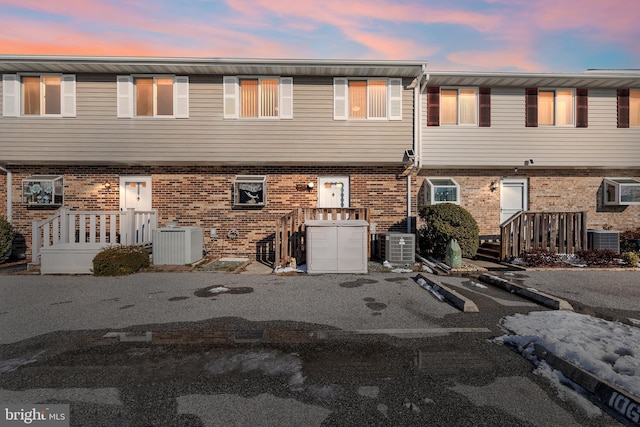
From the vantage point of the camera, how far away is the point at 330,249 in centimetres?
824

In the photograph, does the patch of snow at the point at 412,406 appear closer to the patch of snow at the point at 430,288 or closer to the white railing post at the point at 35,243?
the patch of snow at the point at 430,288

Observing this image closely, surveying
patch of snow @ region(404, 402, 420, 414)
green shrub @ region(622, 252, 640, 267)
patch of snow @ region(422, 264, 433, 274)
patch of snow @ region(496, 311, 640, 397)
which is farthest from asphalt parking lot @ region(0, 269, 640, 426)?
green shrub @ region(622, 252, 640, 267)

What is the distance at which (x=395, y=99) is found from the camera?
1053 cm

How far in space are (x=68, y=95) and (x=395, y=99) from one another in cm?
1082

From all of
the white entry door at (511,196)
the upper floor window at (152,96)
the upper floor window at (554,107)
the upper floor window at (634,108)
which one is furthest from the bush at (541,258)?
the upper floor window at (152,96)

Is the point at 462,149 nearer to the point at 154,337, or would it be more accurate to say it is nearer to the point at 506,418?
the point at 506,418

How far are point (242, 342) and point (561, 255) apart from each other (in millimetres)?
10238

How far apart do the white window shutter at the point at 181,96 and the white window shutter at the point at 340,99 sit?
16.2ft

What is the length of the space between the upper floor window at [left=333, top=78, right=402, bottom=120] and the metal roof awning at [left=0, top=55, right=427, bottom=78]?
1.08ft

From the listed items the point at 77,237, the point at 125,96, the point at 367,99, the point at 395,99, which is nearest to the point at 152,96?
the point at 125,96

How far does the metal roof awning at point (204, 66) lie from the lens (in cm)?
966

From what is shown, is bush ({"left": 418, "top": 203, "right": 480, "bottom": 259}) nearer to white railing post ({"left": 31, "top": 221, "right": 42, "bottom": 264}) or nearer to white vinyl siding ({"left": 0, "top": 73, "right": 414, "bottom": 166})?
white vinyl siding ({"left": 0, "top": 73, "right": 414, "bottom": 166})

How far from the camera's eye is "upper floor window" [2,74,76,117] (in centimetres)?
1011

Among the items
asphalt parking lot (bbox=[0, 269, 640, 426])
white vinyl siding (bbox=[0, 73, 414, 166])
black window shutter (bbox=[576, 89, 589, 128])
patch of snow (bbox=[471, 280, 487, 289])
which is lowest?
asphalt parking lot (bbox=[0, 269, 640, 426])
